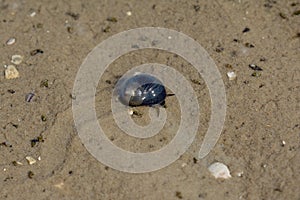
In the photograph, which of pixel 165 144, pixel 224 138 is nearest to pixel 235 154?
pixel 224 138

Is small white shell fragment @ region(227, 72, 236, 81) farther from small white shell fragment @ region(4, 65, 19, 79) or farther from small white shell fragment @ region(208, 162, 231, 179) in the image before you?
small white shell fragment @ region(4, 65, 19, 79)

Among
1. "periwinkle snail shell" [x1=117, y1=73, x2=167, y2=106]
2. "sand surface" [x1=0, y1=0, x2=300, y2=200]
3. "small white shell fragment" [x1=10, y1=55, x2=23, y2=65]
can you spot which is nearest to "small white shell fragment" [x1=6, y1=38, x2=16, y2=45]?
"sand surface" [x1=0, y1=0, x2=300, y2=200]

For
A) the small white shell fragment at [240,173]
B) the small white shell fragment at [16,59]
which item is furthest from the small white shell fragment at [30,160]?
the small white shell fragment at [240,173]

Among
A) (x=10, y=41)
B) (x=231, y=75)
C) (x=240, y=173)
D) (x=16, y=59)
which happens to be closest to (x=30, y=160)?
(x=16, y=59)

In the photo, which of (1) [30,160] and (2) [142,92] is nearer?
(1) [30,160]

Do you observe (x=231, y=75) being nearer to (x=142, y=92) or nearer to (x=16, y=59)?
(x=142, y=92)

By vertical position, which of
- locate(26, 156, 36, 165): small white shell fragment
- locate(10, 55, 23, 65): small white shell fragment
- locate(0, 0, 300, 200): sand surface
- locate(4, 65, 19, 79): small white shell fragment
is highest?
locate(0, 0, 300, 200): sand surface
